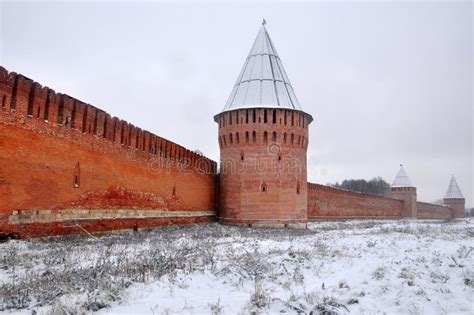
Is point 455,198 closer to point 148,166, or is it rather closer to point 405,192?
point 405,192

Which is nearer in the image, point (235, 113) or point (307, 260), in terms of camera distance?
point (307, 260)

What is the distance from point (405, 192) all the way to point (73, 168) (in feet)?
126

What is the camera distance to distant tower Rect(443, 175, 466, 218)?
5731 centimetres

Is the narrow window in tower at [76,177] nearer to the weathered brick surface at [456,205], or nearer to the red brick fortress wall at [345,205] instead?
the red brick fortress wall at [345,205]

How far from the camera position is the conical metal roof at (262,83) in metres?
18.2

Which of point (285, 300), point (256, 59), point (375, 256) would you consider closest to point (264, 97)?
point (256, 59)

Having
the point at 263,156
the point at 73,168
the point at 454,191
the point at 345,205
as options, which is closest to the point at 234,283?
the point at 73,168

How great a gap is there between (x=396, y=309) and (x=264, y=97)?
1445 centimetres

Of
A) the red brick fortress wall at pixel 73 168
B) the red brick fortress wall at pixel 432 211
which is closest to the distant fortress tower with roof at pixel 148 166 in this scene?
the red brick fortress wall at pixel 73 168

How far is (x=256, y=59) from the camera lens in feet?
65.8

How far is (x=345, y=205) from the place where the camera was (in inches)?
1105

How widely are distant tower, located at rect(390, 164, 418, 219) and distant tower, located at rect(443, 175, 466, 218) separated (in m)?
18.9

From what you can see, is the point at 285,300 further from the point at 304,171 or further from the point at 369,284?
the point at 304,171

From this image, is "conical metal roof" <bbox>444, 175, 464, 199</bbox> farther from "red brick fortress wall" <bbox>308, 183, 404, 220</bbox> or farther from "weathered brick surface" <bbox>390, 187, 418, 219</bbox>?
"red brick fortress wall" <bbox>308, 183, 404, 220</bbox>
